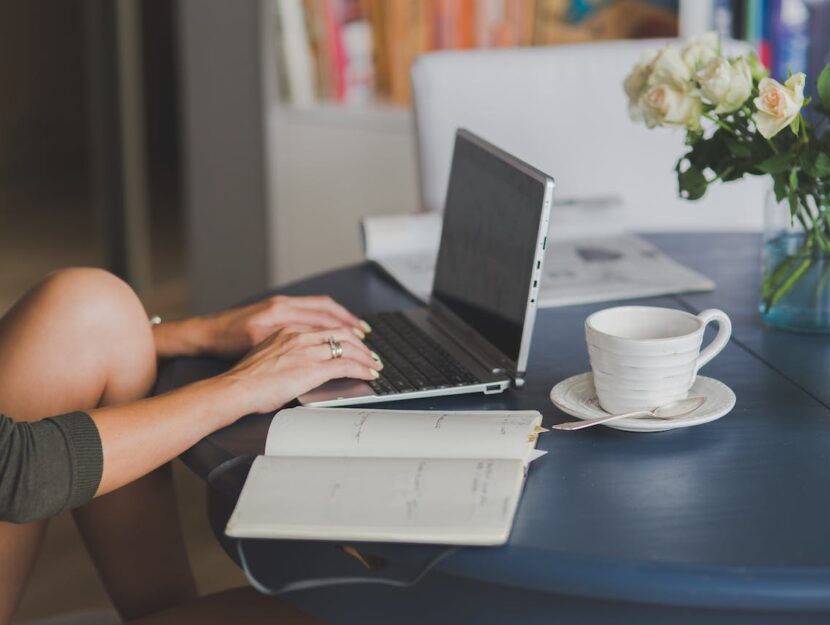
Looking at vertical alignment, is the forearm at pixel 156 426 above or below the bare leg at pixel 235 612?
above

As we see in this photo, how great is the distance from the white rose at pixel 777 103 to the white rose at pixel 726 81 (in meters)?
0.03

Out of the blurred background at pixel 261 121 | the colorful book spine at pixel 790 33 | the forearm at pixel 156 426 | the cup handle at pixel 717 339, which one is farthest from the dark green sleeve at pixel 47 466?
the colorful book spine at pixel 790 33

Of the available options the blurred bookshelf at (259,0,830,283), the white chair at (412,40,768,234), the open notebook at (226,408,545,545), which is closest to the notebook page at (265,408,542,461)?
the open notebook at (226,408,545,545)

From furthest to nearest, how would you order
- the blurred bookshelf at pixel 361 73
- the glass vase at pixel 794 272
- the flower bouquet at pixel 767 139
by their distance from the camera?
1. the blurred bookshelf at pixel 361 73
2. the glass vase at pixel 794 272
3. the flower bouquet at pixel 767 139

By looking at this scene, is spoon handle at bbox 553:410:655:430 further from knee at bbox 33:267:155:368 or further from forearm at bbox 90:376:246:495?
knee at bbox 33:267:155:368

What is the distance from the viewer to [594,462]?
1.02 metres

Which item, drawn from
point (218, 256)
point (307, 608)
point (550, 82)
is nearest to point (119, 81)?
point (218, 256)

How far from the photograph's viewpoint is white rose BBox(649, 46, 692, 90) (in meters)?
1.29

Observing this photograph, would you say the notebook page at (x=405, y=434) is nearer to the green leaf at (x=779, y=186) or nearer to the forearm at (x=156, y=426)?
the forearm at (x=156, y=426)

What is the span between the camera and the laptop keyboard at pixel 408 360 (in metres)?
1.19

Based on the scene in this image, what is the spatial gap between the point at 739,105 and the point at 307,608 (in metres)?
0.70

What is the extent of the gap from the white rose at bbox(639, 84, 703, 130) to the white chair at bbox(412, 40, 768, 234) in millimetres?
746

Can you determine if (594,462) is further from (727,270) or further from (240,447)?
(727,270)

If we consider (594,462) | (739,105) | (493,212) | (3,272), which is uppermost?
(739,105)
